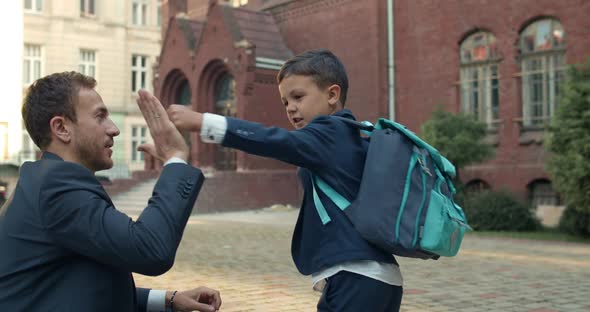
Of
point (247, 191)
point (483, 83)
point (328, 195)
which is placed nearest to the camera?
point (328, 195)

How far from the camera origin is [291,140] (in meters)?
2.92

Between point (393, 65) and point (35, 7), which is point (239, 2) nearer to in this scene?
point (393, 65)

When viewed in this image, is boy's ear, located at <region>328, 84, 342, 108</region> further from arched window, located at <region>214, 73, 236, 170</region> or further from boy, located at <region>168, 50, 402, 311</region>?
arched window, located at <region>214, 73, 236, 170</region>

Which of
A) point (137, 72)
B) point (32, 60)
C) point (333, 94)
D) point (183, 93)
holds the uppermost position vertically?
point (32, 60)

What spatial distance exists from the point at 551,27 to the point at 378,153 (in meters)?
18.7

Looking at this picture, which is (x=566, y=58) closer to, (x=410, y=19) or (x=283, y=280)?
(x=410, y=19)

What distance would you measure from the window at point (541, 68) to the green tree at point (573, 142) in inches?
209

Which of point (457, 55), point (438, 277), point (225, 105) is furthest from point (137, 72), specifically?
point (438, 277)

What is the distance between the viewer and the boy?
291cm

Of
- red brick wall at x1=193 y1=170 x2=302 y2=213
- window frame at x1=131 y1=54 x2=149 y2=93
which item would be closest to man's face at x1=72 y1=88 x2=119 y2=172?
red brick wall at x1=193 y1=170 x2=302 y2=213

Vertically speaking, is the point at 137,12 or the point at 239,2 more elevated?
the point at 137,12

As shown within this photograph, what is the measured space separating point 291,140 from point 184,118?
509mm

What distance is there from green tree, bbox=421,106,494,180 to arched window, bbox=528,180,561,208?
2275mm

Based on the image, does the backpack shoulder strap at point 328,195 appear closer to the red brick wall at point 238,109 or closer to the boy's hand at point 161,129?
the boy's hand at point 161,129
